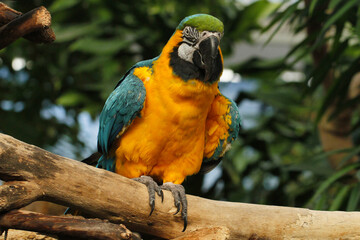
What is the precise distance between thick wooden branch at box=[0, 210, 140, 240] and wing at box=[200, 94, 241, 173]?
2.24ft

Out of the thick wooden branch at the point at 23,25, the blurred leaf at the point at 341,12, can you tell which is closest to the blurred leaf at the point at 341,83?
the blurred leaf at the point at 341,12

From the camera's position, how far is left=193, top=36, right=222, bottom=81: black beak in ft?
4.33

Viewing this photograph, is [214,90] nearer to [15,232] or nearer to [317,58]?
[15,232]

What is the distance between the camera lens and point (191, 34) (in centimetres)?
136

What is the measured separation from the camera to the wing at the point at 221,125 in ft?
5.08

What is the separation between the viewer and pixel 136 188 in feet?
3.93

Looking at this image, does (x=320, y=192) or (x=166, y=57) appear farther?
(x=320, y=192)

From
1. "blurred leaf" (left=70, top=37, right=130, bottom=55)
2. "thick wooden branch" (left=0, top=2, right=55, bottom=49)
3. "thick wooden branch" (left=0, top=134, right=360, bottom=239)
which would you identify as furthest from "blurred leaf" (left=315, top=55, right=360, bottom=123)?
"thick wooden branch" (left=0, top=2, right=55, bottom=49)

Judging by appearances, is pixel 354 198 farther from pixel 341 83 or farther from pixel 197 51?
pixel 197 51

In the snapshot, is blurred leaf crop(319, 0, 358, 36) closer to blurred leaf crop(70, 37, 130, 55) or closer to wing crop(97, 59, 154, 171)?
wing crop(97, 59, 154, 171)

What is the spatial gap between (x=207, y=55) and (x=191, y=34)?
97mm

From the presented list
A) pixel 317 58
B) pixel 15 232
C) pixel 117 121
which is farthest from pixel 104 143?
pixel 317 58

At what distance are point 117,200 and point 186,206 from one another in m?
0.24

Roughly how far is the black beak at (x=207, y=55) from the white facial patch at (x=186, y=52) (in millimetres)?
18
